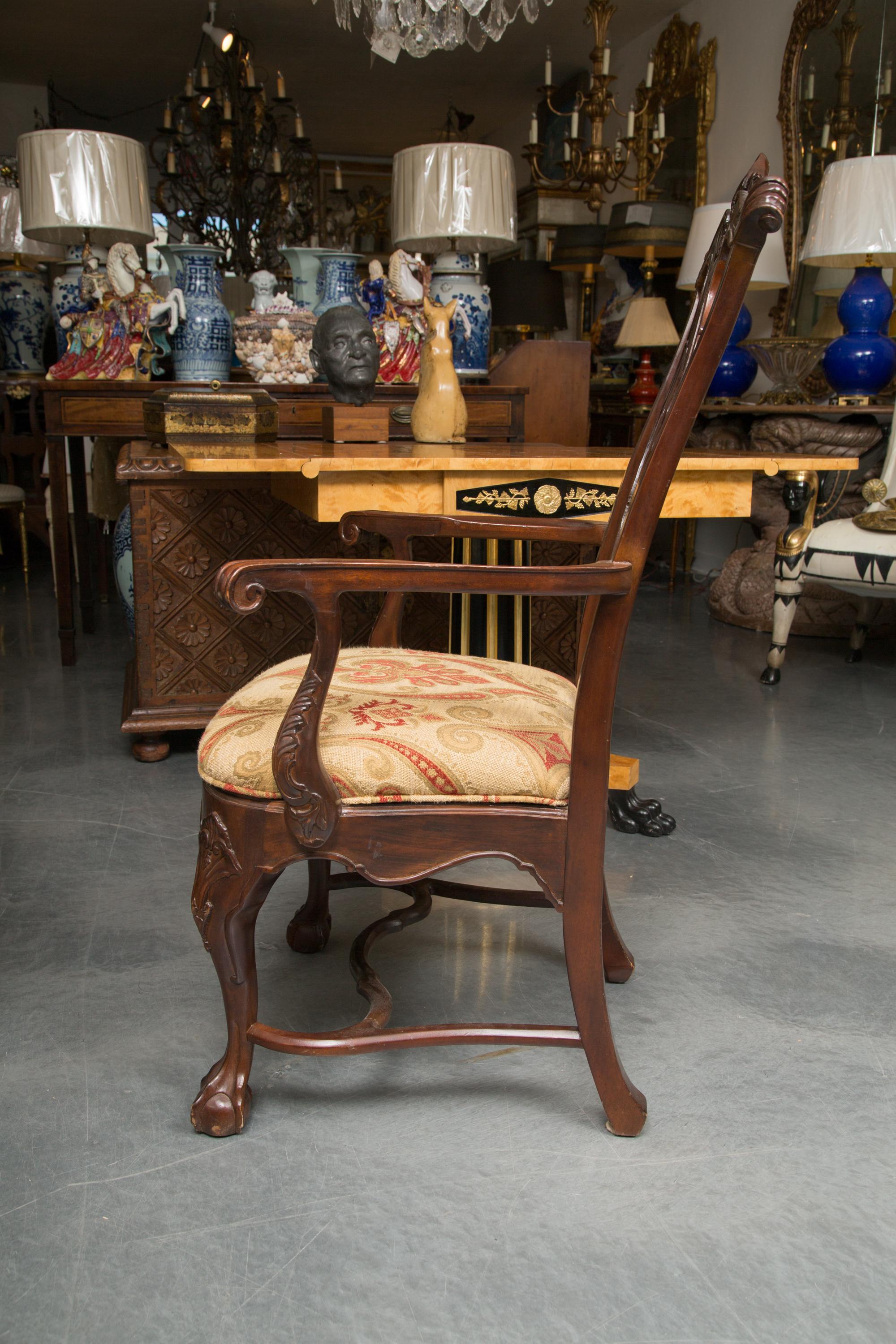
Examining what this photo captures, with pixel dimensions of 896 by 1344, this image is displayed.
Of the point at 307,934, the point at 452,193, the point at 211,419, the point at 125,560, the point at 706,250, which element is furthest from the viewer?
the point at 706,250

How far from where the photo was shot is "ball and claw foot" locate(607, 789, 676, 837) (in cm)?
240

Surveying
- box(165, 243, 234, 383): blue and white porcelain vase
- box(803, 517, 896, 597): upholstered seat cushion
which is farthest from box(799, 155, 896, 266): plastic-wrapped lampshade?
box(165, 243, 234, 383): blue and white porcelain vase

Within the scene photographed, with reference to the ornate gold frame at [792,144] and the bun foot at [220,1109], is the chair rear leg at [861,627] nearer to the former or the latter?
the ornate gold frame at [792,144]

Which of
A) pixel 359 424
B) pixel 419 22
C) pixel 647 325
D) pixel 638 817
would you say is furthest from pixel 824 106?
pixel 638 817

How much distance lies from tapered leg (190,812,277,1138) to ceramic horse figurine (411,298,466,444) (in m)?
1.56

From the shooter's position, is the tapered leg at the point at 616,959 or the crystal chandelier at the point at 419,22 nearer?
the tapered leg at the point at 616,959

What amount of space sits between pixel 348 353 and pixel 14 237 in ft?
12.3

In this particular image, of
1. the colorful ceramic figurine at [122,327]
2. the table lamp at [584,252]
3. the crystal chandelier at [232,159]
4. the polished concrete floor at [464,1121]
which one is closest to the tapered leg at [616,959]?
the polished concrete floor at [464,1121]

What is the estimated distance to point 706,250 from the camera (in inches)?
184

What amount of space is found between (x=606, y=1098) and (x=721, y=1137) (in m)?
0.16

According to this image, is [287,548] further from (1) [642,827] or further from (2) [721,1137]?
(2) [721,1137]

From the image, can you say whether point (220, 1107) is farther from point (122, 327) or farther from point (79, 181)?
point (79, 181)

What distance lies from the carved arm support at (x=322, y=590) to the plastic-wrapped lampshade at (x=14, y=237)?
508cm

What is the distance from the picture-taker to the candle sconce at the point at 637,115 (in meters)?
4.23
